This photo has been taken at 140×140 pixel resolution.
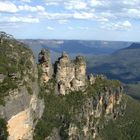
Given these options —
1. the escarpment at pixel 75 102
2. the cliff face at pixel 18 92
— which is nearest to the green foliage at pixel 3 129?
the cliff face at pixel 18 92

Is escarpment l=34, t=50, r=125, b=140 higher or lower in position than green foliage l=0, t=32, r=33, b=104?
lower

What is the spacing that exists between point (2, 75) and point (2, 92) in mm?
5050

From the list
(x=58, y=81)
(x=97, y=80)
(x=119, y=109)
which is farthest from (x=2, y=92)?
(x=119, y=109)

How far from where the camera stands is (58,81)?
147625 millimetres

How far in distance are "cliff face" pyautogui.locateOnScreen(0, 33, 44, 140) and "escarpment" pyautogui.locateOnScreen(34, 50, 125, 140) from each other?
31.0 ft

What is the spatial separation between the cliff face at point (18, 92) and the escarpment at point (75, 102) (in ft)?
31.0

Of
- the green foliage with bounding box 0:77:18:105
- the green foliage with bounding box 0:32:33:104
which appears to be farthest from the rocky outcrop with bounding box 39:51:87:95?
the green foliage with bounding box 0:77:18:105

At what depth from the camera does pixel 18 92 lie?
96562 mm

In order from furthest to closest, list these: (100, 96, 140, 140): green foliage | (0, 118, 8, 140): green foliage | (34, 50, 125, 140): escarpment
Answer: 1. (100, 96, 140, 140): green foliage
2. (34, 50, 125, 140): escarpment
3. (0, 118, 8, 140): green foliage

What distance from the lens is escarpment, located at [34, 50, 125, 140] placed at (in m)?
129

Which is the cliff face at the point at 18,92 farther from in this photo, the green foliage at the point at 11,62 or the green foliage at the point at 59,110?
the green foliage at the point at 59,110

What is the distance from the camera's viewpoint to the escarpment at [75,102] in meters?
129

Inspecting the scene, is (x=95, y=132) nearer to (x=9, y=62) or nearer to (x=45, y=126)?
(x=45, y=126)

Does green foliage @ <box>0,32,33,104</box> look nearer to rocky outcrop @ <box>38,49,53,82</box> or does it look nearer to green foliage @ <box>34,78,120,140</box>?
green foliage @ <box>34,78,120,140</box>
